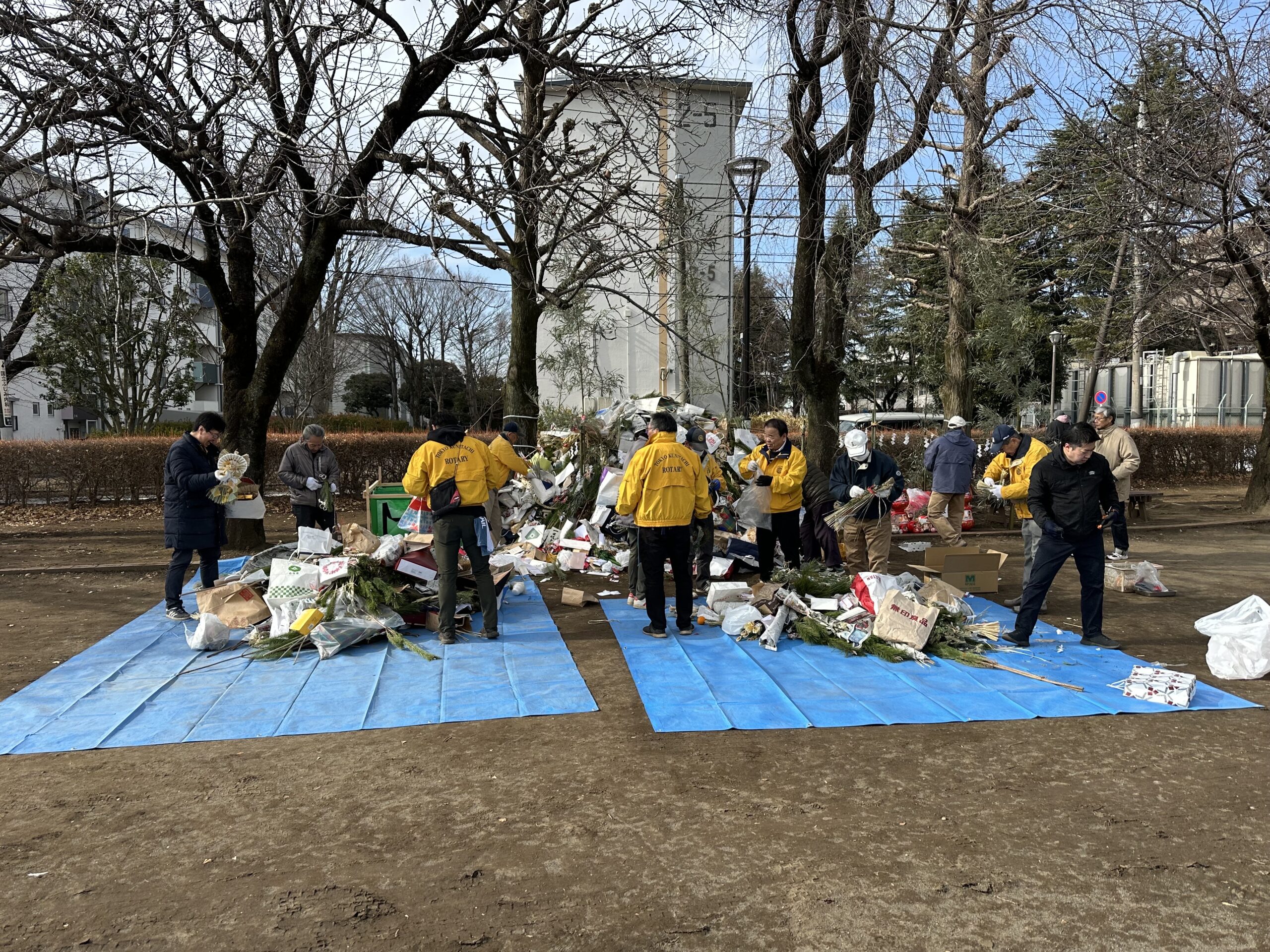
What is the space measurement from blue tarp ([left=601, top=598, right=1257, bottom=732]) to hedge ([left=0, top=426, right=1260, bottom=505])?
325 inches

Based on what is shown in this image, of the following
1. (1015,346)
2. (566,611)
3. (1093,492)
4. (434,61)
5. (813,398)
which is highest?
(434,61)

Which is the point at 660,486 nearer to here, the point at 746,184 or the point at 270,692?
the point at 270,692

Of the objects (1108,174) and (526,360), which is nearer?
(1108,174)

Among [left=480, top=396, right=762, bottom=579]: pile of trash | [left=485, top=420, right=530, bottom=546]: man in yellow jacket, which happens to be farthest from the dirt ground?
[left=480, top=396, right=762, bottom=579]: pile of trash

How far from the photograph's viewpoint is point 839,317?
410 inches

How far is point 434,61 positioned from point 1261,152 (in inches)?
359

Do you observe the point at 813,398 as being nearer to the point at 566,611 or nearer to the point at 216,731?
the point at 566,611

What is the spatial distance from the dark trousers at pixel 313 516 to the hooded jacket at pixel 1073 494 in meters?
7.36

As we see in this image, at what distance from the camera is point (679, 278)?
14273 mm

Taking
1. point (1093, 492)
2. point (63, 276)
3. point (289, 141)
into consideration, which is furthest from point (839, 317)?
point (63, 276)

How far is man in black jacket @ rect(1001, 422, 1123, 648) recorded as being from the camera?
20.0 ft

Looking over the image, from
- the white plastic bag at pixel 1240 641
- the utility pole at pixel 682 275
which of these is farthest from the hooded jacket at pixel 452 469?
the white plastic bag at pixel 1240 641

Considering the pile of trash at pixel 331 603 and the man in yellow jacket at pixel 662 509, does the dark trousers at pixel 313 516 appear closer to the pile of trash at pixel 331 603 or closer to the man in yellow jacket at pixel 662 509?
the pile of trash at pixel 331 603

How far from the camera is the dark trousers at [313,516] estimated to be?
9.87 metres
